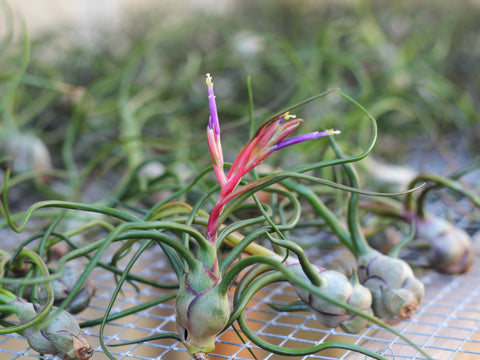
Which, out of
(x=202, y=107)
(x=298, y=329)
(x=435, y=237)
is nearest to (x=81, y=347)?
(x=298, y=329)

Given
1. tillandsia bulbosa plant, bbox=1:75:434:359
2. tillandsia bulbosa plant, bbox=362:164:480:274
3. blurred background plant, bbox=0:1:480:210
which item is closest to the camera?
tillandsia bulbosa plant, bbox=1:75:434:359

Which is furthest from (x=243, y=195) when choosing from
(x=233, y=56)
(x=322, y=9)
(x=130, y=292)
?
(x=322, y=9)

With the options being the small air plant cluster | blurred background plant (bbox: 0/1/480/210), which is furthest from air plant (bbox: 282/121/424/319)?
blurred background plant (bbox: 0/1/480/210)

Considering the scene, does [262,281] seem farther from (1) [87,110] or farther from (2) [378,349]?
(1) [87,110]

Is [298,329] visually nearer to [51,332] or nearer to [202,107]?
[51,332]

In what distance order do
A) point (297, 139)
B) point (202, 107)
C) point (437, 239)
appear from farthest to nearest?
point (202, 107), point (437, 239), point (297, 139)

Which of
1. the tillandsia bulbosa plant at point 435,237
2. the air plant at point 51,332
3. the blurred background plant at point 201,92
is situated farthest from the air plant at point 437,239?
the air plant at point 51,332

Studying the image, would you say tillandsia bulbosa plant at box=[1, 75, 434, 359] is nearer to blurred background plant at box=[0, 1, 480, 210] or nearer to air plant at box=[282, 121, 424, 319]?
air plant at box=[282, 121, 424, 319]

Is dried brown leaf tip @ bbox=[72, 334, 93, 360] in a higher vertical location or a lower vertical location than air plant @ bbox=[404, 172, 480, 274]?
lower

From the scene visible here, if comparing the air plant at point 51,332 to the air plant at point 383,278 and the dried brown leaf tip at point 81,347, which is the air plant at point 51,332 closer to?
the dried brown leaf tip at point 81,347
